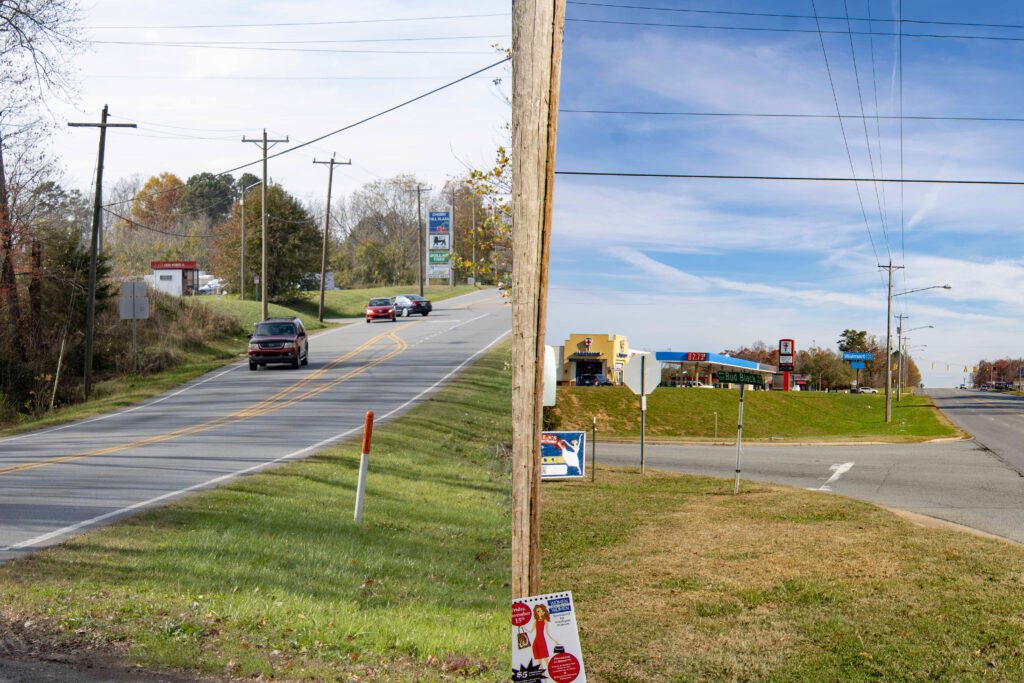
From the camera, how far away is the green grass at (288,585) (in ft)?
23.5

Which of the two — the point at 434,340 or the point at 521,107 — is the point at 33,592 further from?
the point at 434,340

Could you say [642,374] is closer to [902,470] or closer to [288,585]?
[902,470]

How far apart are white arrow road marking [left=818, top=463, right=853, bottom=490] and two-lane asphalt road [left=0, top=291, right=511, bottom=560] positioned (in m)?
11.3

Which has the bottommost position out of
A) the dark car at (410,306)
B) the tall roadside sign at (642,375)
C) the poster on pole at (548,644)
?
the poster on pole at (548,644)

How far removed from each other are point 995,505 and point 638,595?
1101 centimetres

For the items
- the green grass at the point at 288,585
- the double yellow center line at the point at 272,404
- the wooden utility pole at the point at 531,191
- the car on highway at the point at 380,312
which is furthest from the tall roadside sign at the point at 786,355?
the car on highway at the point at 380,312

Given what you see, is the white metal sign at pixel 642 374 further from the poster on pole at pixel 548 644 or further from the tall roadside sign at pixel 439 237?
the tall roadside sign at pixel 439 237

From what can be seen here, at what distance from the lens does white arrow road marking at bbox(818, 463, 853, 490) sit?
2137 cm

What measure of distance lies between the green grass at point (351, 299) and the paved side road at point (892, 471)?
155 ft

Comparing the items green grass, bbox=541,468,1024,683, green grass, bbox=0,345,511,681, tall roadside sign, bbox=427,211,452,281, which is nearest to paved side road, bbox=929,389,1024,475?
green grass, bbox=541,468,1024,683

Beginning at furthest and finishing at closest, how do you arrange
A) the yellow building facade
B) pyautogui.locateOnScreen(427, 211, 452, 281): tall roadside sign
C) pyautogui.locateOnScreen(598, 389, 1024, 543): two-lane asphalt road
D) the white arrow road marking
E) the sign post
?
1. pyautogui.locateOnScreen(427, 211, 452, 281): tall roadside sign
2. the sign post
3. the white arrow road marking
4. pyautogui.locateOnScreen(598, 389, 1024, 543): two-lane asphalt road
5. the yellow building facade

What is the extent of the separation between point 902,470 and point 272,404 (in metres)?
18.9

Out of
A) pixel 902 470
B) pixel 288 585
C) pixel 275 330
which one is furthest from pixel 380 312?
pixel 288 585

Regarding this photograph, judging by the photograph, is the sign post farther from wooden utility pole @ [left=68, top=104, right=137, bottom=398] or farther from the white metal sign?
the white metal sign
